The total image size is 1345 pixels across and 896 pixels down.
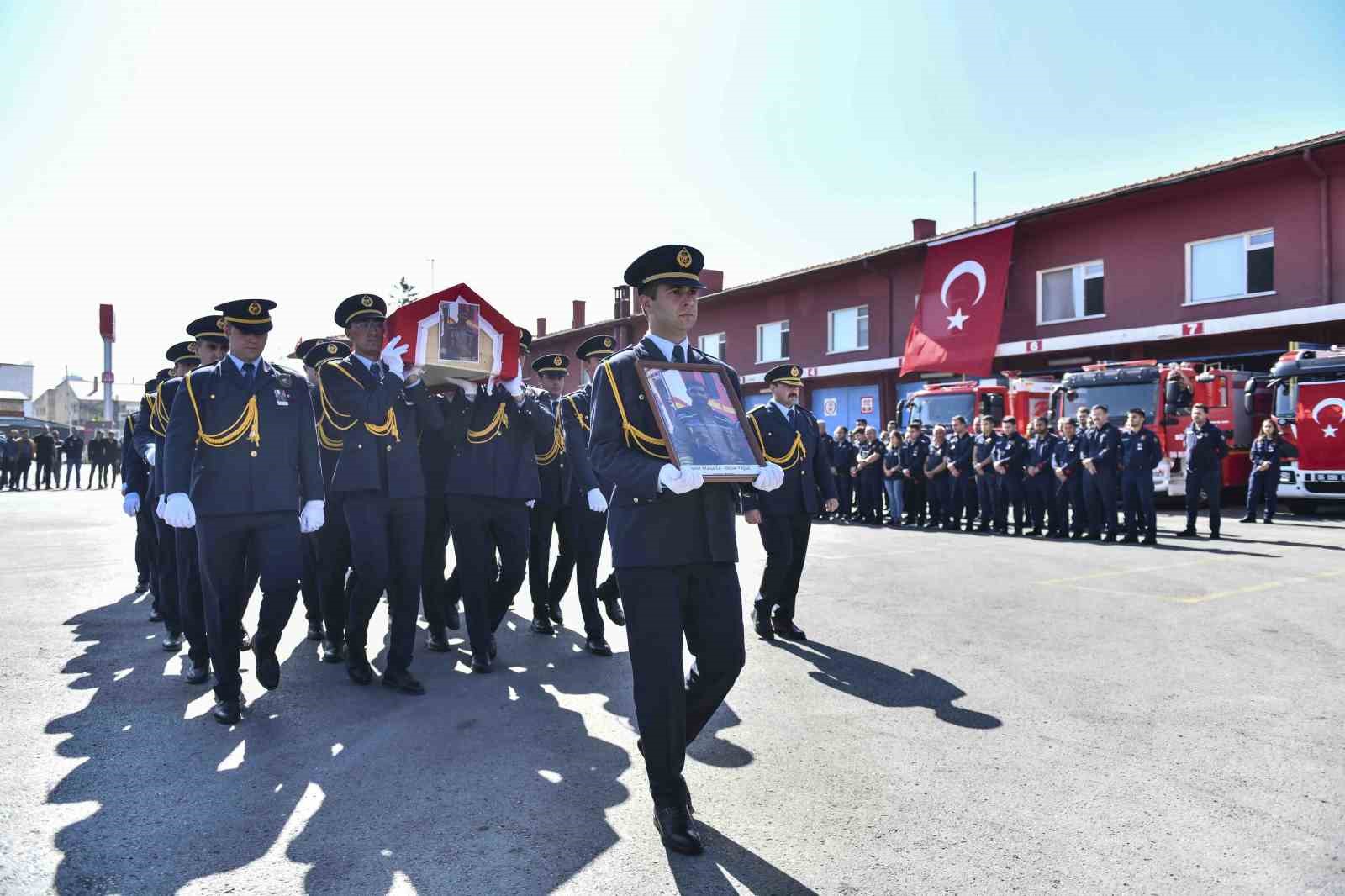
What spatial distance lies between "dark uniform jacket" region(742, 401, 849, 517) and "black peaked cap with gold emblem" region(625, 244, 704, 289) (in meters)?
3.19

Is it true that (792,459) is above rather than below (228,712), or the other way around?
above

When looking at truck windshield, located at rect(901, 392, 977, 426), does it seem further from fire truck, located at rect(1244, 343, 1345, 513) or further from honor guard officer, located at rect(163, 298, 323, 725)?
honor guard officer, located at rect(163, 298, 323, 725)

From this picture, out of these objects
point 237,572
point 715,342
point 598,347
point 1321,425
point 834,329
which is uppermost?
point 715,342

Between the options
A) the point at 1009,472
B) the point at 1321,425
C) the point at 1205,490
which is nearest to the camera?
the point at 1205,490

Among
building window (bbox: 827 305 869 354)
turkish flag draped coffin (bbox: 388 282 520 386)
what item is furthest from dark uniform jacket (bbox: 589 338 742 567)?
building window (bbox: 827 305 869 354)

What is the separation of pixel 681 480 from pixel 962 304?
22.3 meters

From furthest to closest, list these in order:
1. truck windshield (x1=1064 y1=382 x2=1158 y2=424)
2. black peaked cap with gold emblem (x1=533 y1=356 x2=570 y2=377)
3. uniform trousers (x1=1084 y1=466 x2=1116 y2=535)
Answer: truck windshield (x1=1064 y1=382 x2=1158 y2=424) < uniform trousers (x1=1084 y1=466 x2=1116 y2=535) < black peaked cap with gold emblem (x1=533 y1=356 x2=570 y2=377)

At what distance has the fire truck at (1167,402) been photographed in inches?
644

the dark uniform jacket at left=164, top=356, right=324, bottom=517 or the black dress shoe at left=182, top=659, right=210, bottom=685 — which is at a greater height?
the dark uniform jacket at left=164, top=356, right=324, bottom=517

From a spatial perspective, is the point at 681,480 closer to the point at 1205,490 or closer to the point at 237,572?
the point at 237,572

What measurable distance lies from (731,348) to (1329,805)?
29550 mm

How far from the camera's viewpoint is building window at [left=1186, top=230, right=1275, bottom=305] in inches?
746

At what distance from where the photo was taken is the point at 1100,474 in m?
13.3

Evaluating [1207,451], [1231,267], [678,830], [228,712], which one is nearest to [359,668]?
[228,712]
